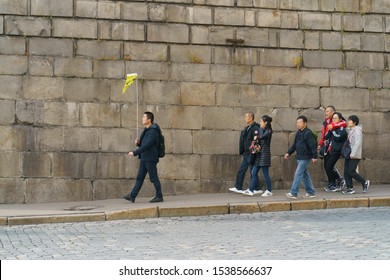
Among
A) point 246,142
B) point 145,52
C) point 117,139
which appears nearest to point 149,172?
point 117,139

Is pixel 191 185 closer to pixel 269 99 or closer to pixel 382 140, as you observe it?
pixel 269 99

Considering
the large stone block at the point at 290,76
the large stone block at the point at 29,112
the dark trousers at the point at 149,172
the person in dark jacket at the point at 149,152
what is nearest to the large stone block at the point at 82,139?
the large stone block at the point at 29,112

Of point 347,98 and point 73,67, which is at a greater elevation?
point 73,67

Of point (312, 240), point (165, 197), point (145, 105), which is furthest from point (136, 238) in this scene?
point (145, 105)

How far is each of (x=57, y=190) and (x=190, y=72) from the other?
3801 mm

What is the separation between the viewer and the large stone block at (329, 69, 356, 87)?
12969mm

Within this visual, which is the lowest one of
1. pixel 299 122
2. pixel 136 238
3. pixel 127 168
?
pixel 136 238

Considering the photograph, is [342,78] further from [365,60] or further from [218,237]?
[218,237]

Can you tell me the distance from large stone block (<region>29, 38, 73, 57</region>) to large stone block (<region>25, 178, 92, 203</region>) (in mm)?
2670

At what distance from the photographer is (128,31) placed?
480 inches

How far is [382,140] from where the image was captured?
1307 cm

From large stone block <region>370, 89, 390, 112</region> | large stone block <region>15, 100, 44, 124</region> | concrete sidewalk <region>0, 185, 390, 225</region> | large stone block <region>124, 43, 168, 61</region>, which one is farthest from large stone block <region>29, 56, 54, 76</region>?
large stone block <region>370, 89, 390, 112</region>

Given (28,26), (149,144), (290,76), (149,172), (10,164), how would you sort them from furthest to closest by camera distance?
1. (290,76)
2. (28,26)
3. (10,164)
4. (149,172)
5. (149,144)

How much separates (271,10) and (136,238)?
6.88 meters
